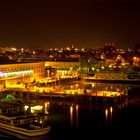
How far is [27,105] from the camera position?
262 inches

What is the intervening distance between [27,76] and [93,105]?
3706 millimetres

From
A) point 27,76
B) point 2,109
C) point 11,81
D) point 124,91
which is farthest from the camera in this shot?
point 27,76

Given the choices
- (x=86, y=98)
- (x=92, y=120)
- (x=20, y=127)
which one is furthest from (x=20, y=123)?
(x=86, y=98)

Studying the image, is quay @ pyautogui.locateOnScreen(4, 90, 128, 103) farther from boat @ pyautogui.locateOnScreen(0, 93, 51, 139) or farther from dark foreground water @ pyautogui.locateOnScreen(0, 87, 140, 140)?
boat @ pyautogui.locateOnScreen(0, 93, 51, 139)

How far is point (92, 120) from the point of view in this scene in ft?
22.4

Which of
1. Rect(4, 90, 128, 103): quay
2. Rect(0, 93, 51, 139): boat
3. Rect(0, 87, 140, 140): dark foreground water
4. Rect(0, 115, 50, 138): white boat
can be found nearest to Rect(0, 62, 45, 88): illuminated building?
Rect(4, 90, 128, 103): quay

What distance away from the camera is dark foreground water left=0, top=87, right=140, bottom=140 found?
19.5 ft

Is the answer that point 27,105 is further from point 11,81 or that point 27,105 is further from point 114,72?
point 114,72

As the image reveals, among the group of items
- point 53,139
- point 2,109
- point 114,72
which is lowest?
point 53,139

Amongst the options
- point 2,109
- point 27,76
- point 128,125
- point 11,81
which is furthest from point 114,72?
point 2,109

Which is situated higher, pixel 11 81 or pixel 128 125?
pixel 11 81

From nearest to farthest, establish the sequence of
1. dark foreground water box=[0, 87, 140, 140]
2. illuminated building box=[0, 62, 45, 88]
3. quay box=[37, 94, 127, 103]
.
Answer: dark foreground water box=[0, 87, 140, 140]
quay box=[37, 94, 127, 103]
illuminated building box=[0, 62, 45, 88]

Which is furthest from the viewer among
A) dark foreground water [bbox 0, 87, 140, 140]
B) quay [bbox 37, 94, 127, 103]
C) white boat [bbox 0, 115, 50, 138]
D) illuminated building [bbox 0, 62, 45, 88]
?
illuminated building [bbox 0, 62, 45, 88]

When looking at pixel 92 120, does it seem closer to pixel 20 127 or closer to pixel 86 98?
pixel 20 127
